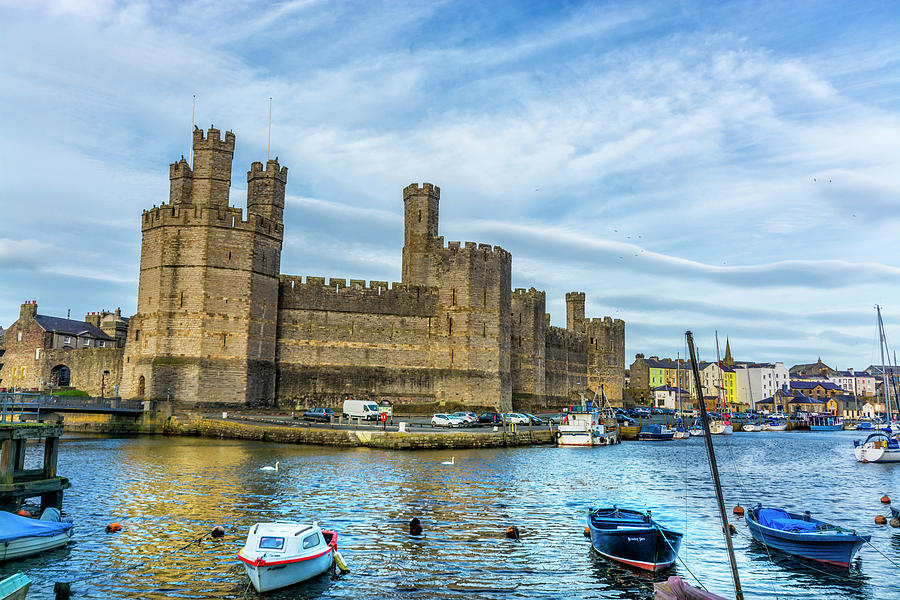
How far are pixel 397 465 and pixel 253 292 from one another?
72.8 feet

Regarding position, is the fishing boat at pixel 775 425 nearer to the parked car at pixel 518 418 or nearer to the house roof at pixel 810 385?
the house roof at pixel 810 385

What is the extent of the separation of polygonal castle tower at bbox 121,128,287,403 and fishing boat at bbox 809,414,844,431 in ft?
261

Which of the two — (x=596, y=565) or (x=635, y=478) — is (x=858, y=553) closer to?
(x=596, y=565)

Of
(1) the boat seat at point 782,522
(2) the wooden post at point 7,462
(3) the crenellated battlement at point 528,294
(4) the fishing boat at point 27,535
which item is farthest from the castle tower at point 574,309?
(4) the fishing boat at point 27,535

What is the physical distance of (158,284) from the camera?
46.7 metres

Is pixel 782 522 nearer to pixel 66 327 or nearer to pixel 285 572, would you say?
pixel 285 572

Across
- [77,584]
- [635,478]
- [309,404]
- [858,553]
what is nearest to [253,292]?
[309,404]

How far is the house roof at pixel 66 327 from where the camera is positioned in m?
63.9

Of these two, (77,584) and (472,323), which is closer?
(77,584)

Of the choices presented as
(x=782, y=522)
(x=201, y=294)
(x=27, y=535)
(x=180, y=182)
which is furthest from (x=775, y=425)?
(x=27, y=535)

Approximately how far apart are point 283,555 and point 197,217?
3724cm

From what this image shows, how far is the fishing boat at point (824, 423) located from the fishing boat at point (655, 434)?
4279 cm

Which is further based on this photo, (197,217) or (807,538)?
(197,217)

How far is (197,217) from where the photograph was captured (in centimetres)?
4666
